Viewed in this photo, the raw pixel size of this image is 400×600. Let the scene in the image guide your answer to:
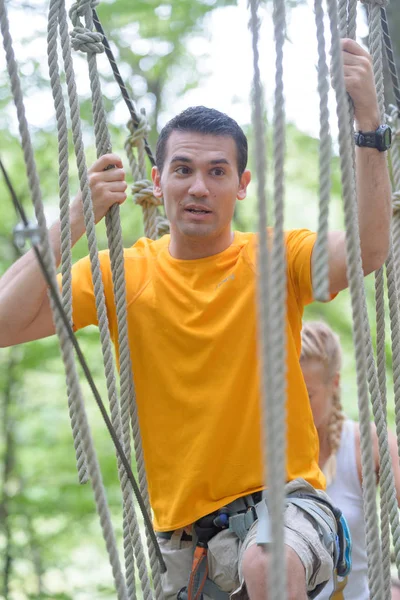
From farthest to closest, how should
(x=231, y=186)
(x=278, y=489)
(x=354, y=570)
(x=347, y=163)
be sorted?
(x=354, y=570) → (x=231, y=186) → (x=347, y=163) → (x=278, y=489)

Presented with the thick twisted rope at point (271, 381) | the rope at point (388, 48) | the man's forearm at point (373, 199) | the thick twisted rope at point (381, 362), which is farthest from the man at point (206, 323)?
the thick twisted rope at point (271, 381)

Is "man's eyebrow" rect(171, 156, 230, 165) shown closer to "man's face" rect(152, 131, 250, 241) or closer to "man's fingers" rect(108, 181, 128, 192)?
"man's face" rect(152, 131, 250, 241)

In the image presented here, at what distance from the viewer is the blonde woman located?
8.22ft

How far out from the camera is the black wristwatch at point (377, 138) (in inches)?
63.3

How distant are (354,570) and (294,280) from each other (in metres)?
1.10

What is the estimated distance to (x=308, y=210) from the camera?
21.7 feet

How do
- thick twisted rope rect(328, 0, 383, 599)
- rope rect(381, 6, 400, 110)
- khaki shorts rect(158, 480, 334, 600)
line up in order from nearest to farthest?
thick twisted rope rect(328, 0, 383, 599) < khaki shorts rect(158, 480, 334, 600) < rope rect(381, 6, 400, 110)

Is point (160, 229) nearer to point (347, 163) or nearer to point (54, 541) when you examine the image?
point (347, 163)

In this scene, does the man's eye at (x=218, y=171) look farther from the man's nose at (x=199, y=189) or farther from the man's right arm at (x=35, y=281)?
the man's right arm at (x=35, y=281)

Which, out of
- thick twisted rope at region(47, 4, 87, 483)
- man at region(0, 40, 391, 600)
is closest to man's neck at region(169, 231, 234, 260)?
man at region(0, 40, 391, 600)

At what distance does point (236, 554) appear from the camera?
1.72 m

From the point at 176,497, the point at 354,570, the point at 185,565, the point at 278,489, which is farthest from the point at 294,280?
the point at 354,570

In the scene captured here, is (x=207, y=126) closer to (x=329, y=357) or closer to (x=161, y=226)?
(x=161, y=226)

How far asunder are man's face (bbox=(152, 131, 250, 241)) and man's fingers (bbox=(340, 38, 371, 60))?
39cm
